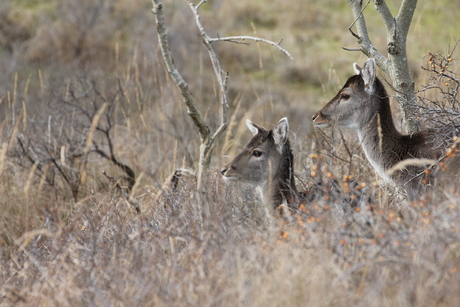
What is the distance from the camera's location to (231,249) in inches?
192

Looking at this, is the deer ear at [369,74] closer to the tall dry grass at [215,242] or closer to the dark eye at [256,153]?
the tall dry grass at [215,242]

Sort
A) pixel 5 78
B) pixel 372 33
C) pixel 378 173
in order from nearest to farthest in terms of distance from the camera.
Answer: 1. pixel 378 173
2. pixel 5 78
3. pixel 372 33

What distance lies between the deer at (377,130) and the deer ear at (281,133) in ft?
1.96

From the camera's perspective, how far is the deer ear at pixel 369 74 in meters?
7.16

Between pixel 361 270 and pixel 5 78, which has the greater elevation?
pixel 361 270

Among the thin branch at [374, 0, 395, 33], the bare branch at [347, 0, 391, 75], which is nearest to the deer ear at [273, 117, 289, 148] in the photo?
the bare branch at [347, 0, 391, 75]

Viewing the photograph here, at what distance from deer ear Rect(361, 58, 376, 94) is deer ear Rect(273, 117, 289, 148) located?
104cm

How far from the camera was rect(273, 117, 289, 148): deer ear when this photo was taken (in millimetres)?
7211

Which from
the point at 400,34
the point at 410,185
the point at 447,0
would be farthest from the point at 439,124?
the point at 447,0

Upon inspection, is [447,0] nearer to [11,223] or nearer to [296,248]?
[11,223]

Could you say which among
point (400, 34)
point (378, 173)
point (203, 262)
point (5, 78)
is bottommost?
point (5, 78)

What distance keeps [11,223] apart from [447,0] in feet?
57.6

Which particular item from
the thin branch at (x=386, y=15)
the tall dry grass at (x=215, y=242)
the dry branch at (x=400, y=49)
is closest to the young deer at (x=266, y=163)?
the tall dry grass at (x=215, y=242)

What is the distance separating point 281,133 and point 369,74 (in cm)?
119
